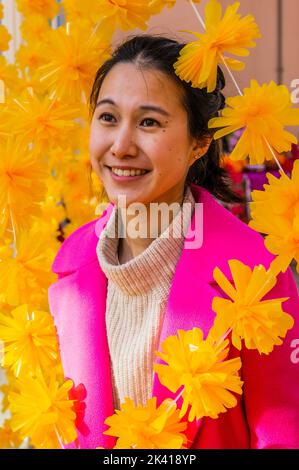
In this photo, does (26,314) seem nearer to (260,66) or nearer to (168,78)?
(168,78)

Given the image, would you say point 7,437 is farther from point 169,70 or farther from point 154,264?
point 169,70

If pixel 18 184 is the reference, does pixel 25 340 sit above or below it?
below

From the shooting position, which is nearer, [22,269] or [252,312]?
[252,312]

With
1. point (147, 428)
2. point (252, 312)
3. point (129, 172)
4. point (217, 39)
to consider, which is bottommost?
point (147, 428)

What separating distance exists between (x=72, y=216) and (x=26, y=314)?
1.70 feet

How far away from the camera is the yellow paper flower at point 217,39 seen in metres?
0.85

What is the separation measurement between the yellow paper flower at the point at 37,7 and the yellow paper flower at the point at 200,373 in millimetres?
759

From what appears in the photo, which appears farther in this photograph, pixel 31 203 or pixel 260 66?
pixel 260 66

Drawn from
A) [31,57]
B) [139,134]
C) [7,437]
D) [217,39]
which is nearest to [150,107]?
[139,134]

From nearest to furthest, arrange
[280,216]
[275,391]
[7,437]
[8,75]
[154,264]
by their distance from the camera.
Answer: [280,216], [275,391], [154,264], [8,75], [7,437]

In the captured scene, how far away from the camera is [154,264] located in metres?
1.04

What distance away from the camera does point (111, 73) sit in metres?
1.01

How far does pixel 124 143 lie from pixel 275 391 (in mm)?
406
